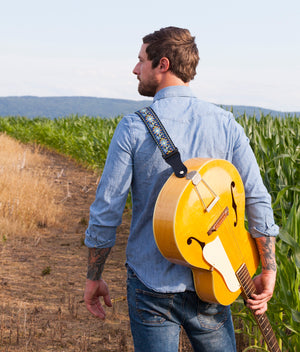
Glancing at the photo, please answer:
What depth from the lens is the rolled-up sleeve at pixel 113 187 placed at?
4.83 feet

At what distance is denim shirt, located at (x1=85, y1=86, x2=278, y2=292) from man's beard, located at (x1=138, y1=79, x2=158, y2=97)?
0.04 meters

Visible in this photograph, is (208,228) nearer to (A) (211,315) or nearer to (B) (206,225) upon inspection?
(B) (206,225)

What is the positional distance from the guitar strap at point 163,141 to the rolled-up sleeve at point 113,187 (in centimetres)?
7

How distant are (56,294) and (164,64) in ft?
11.3

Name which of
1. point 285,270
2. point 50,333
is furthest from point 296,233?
point 50,333

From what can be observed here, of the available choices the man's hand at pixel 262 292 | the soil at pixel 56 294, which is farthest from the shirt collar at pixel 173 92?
the soil at pixel 56 294

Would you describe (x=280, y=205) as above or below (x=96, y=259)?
below

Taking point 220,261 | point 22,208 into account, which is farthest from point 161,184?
point 22,208

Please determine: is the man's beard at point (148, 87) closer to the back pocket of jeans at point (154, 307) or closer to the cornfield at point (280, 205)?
the back pocket of jeans at point (154, 307)

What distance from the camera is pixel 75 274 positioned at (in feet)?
16.5

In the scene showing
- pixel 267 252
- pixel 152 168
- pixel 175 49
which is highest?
pixel 175 49

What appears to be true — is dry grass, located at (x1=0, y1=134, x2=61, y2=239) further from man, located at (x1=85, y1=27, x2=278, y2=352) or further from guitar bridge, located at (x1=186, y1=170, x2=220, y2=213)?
guitar bridge, located at (x1=186, y1=170, x2=220, y2=213)

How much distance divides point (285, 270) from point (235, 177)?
116 cm

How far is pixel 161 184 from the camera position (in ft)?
4.91
